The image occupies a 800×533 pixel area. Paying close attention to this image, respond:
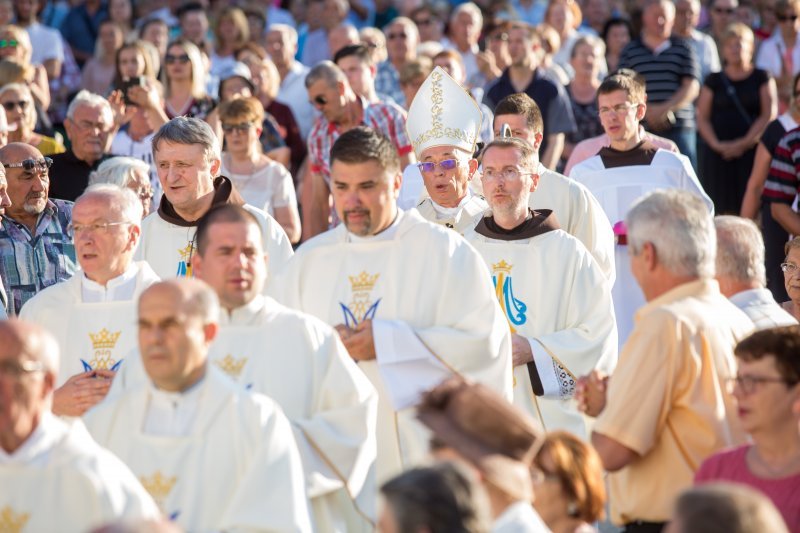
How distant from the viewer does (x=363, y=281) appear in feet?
22.2

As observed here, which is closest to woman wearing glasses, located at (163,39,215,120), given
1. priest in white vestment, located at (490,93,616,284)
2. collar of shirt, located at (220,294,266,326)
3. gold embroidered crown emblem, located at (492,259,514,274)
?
priest in white vestment, located at (490,93,616,284)

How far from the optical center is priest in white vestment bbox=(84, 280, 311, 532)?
17.0ft

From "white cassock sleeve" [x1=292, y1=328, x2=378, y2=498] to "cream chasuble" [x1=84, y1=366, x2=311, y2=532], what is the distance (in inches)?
22.2

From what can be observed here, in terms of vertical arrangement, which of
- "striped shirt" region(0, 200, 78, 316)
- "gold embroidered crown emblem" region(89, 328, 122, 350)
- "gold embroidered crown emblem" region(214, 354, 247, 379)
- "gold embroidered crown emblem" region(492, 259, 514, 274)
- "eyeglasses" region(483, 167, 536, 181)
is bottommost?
"gold embroidered crown emblem" region(214, 354, 247, 379)

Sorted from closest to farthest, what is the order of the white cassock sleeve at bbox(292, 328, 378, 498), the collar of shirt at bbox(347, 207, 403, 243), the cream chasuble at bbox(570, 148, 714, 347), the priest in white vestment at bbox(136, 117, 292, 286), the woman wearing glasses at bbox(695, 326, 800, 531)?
the woman wearing glasses at bbox(695, 326, 800, 531) → the white cassock sleeve at bbox(292, 328, 378, 498) → the collar of shirt at bbox(347, 207, 403, 243) → the priest in white vestment at bbox(136, 117, 292, 286) → the cream chasuble at bbox(570, 148, 714, 347)

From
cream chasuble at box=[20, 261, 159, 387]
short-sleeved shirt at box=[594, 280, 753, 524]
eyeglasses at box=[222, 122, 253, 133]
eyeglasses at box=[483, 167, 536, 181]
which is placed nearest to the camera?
short-sleeved shirt at box=[594, 280, 753, 524]

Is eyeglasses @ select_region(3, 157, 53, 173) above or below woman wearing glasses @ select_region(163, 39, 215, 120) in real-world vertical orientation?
below

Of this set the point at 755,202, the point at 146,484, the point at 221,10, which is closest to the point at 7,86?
the point at 221,10

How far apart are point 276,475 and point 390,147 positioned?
6.04 feet

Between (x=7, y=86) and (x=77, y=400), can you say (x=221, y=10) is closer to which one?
(x=7, y=86)

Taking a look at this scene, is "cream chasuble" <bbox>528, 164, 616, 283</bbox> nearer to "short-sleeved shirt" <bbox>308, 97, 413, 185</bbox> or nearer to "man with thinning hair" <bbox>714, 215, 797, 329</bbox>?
"man with thinning hair" <bbox>714, 215, 797, 329</bbox>

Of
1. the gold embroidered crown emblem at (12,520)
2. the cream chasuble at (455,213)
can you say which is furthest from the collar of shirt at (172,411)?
the cream chasuble at (455,213)

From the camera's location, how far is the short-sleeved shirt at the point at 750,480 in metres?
5.05

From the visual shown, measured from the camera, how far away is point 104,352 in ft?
23.2
